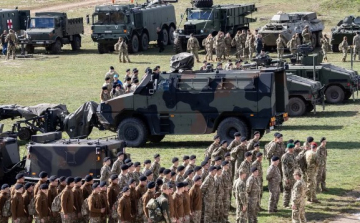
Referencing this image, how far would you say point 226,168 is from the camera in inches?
708

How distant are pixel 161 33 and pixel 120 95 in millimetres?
20634

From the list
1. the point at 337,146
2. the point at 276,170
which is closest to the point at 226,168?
the point at 276,170

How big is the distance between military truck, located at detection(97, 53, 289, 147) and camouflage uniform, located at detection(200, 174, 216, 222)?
286 inches

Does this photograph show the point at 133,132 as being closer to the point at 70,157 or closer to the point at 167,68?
the point at 70,157

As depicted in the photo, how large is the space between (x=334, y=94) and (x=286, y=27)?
37.7 feet

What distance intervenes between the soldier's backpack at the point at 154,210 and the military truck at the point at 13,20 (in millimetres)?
33069

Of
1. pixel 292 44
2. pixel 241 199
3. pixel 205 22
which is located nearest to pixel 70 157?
pixel 241 199

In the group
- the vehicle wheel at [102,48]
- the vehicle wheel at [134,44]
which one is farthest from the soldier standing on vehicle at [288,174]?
the vehicle wheel at [102,48]

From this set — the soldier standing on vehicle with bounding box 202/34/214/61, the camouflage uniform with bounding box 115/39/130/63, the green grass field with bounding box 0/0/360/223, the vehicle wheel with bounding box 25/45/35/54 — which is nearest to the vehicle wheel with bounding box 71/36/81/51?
the green grass field with bounding box 0/0/360/223

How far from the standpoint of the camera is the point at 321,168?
20375mm

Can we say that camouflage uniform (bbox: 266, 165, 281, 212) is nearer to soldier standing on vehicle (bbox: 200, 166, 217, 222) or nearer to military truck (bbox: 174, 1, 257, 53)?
soldier standing on vehicle (bbox: 200, 166, 217, 222)

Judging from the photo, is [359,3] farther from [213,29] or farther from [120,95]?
[120,95]

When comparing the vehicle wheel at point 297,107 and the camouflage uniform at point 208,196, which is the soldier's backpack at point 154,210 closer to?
the camouflage uniform at point 208,196

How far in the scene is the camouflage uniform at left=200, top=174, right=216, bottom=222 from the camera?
56.9 ft
